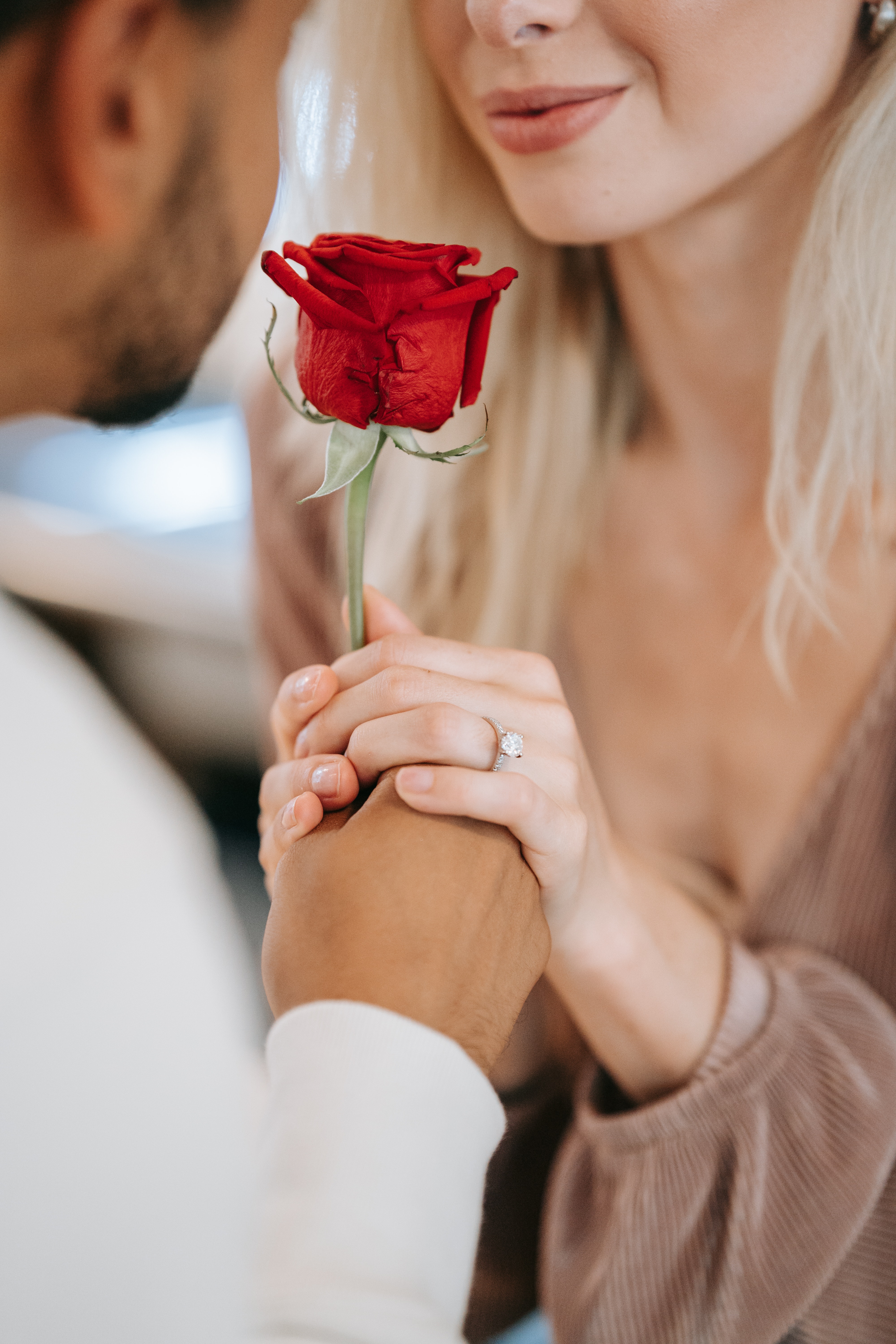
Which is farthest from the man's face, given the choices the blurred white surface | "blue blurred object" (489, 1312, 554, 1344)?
the blurred white surface

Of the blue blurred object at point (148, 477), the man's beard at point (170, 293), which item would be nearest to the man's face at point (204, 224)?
the man's beard at point (170, 293)

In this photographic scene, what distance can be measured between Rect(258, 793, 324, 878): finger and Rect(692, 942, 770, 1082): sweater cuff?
9.8 inches

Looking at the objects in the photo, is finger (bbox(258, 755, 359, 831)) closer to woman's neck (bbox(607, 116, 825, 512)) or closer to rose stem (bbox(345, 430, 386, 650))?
rose stem (bbox(345, 430, 386, 650))

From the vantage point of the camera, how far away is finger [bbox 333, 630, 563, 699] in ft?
1.10

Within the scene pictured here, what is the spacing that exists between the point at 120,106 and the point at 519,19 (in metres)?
0.15

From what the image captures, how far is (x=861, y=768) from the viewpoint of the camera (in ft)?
1.69

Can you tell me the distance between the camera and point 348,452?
0.29 metres

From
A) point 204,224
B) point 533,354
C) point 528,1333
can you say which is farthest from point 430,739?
point 528,1333

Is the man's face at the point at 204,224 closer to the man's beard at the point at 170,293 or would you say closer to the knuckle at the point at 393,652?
the man's beard at the point at 170,293

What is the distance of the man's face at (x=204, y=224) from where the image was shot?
0.36 meters

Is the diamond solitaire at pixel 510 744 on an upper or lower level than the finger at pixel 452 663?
lower

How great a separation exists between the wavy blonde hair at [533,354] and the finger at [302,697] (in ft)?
0.62

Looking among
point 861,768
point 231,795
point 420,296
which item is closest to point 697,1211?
point 861,768

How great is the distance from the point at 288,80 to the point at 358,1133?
0.37 m
